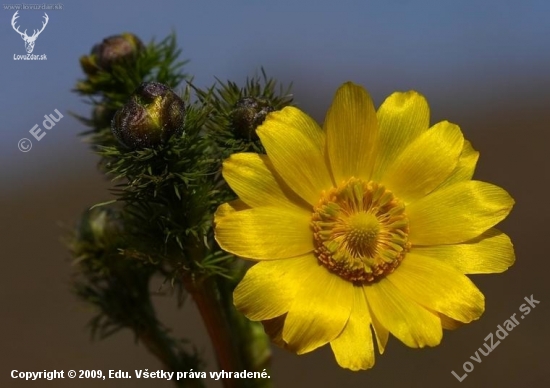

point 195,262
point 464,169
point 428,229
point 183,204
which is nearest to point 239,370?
point 195,262

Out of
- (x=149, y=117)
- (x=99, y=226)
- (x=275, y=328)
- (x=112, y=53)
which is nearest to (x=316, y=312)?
(x=275, y=328)

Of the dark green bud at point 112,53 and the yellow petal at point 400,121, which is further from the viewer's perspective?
the dark green bud at point 112,53

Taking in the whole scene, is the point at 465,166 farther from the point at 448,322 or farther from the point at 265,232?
the point at 265,232

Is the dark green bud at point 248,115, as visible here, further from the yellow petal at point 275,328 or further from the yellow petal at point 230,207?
the yellow petal at point 275,328

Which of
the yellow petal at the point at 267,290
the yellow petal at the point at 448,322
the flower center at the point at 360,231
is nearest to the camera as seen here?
the yellow petal at the point at 267,290

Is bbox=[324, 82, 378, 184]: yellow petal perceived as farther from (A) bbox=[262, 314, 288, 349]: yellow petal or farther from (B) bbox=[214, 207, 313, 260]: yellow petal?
(A) bbox=[262, 314, 288, 349]: yellow petal

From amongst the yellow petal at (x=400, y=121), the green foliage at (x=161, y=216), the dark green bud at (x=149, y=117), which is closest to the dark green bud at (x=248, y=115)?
the green foliage at (x=161, y=216)

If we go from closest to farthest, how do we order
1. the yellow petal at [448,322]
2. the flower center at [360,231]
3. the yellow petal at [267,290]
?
1. the yellow petal at [267,290]
2. the yellow petal at [448,322]
3. the flower center at [360,231]

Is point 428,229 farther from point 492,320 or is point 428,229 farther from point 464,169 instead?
point 492,320
